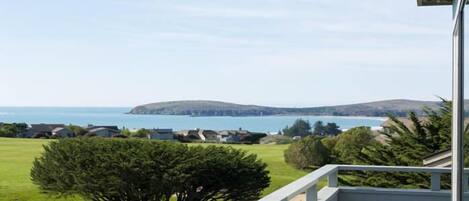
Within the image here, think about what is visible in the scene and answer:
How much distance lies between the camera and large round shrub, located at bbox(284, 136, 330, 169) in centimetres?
2819

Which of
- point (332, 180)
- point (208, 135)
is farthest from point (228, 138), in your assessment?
point (332, 180)

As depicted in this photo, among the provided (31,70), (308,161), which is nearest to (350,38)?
(308,161)

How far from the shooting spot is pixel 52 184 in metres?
21.7

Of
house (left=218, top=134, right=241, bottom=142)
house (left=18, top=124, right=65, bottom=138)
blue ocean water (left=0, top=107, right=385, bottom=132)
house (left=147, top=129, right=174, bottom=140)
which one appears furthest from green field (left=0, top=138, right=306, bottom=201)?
house (left=147, top=129, right=174, bottom=140)

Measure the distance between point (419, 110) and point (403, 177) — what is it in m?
2.47

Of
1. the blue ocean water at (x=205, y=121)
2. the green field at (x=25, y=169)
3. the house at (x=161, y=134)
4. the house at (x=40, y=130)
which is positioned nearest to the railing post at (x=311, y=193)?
the blue ocean water at (x=205, y=121)

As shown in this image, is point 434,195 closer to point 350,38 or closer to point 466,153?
point 466,153

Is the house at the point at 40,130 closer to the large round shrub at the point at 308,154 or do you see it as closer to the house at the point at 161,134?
the house at the point at 161,134

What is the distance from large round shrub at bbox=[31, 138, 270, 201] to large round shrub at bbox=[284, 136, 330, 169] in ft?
21.5

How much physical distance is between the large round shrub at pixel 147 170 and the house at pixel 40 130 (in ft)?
111

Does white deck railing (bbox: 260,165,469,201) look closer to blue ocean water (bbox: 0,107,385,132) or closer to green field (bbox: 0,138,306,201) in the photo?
blue ocean water (bbox: 0,107,385,132)

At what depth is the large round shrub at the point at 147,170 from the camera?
20.1m

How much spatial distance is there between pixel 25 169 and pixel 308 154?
53.5 feet

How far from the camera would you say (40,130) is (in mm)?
56656
